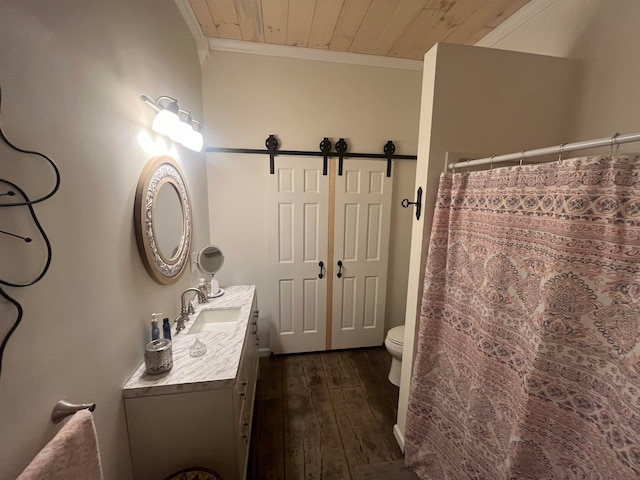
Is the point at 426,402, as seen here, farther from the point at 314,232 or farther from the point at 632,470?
the point at 314,232

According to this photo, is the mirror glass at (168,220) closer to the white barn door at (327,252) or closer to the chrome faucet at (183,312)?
the chrome faucet at (183,312)

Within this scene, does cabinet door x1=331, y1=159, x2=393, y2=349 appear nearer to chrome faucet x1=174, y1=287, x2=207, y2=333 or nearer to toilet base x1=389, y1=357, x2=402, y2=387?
toilet base x1=389, y1=357, x2=402, y2=387

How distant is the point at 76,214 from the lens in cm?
82

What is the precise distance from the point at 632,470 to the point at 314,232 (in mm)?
2113

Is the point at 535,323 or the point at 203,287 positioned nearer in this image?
the point at 535,323

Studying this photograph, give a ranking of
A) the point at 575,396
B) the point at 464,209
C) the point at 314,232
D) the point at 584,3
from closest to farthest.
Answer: the point at 575,396 → the point at 464,209 → the point at 584,3 → the point at 314,232

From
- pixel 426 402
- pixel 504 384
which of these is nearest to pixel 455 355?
pixel 504 384

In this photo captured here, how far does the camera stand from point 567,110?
1.41 m

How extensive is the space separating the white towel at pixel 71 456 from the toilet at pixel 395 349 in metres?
1.74

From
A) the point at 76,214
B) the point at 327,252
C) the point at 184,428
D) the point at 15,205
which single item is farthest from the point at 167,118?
the point at 327,252

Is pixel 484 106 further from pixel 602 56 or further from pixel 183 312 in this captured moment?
pixel 183 312

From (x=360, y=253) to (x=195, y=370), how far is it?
5.82 ft

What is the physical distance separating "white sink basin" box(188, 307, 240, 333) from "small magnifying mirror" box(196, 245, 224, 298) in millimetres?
209

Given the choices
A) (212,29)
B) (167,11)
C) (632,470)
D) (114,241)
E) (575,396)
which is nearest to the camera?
(632,470)
